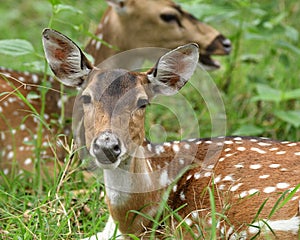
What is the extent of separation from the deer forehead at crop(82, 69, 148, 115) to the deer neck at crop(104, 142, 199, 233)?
27cm

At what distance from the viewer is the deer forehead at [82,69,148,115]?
11.5 feet

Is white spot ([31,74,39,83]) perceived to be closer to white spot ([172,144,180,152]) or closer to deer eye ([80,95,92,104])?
white spot ([172,144,180,152])

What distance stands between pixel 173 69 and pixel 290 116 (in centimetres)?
196

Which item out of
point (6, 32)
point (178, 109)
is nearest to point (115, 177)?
point (178, 109)

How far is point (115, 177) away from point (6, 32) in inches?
189

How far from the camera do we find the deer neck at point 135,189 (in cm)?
363

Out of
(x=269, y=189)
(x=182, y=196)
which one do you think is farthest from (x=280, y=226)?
(x=182, y=196)

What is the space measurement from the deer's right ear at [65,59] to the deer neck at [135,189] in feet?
1.58

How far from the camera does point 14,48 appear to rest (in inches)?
167

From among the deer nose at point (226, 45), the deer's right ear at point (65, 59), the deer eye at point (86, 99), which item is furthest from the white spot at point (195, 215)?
the deer nose at point (226, 45)

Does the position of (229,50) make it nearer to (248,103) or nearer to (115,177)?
(248,103)

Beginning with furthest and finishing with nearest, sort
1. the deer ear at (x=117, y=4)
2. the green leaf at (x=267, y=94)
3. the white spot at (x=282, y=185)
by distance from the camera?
the deer ear at (x=117, y=4), the green leaf at (x=267, y=94), the white spot at (x=282, y=185)

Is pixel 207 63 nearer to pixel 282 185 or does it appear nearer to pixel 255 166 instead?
pixel 255 166

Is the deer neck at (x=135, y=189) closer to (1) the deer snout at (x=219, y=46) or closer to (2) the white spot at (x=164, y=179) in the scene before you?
(2) the white spot at (x=164, y=179)
